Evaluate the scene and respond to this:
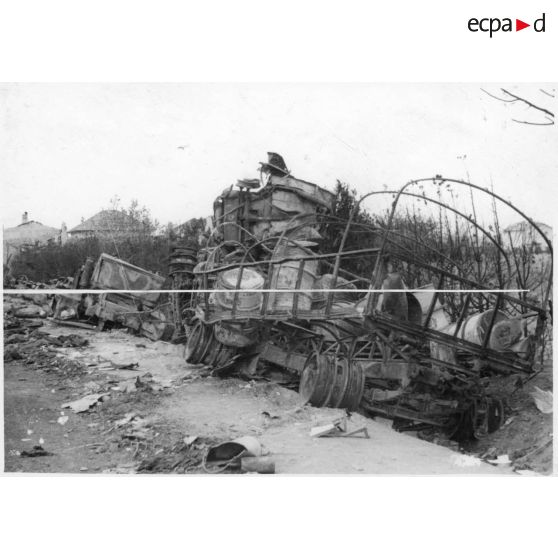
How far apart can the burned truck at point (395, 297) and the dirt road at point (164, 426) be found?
0.58m

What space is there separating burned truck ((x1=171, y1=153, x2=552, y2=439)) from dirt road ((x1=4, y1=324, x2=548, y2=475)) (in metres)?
0.58

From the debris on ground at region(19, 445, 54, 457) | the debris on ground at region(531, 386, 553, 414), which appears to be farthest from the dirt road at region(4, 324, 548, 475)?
the debris on ground at region(531, 386, 553, 414)

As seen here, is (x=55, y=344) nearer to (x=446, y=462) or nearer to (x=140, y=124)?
(x=140, y=124)

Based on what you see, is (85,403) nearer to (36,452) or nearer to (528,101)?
(36,452)

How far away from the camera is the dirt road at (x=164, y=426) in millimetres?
4984

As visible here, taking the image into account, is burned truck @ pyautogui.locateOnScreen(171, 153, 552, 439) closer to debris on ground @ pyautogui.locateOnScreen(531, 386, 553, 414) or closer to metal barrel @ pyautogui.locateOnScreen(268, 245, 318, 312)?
metal barrel @ pyautogui.locateOnScreen(268, 245, 318, 312)

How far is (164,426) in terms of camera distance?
5.38 metres

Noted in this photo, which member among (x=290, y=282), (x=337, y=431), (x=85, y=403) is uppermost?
(x=290, y=282)

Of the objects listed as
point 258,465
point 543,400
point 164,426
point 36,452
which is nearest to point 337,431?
point 258,465

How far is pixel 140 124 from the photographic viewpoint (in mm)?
5539

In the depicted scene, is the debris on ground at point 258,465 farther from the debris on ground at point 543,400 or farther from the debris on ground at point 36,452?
the debris on ground at point 543,400

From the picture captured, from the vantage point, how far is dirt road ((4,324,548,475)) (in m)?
4.98

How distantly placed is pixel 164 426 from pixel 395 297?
2.42 metres

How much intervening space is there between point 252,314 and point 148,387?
4.34 ft
